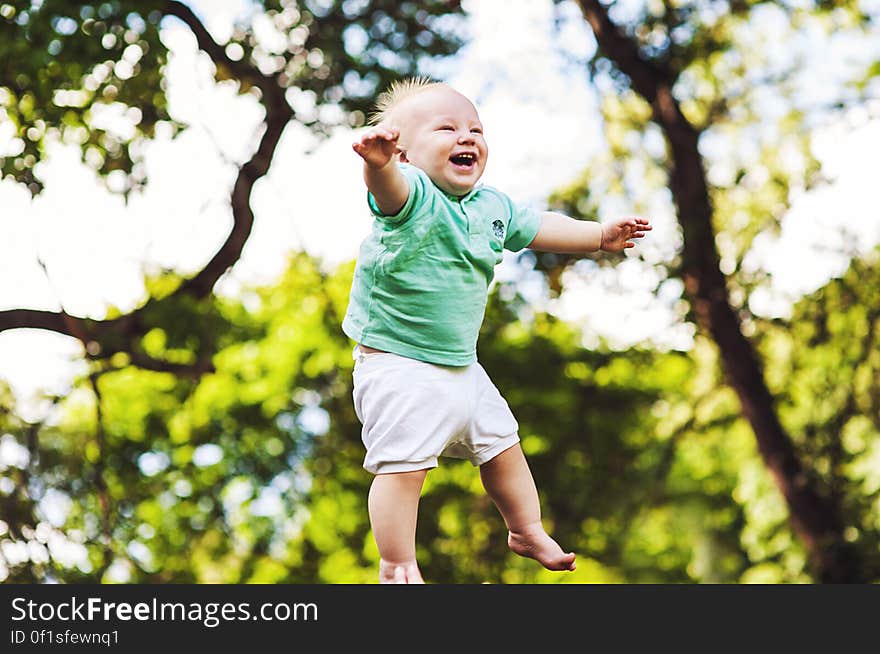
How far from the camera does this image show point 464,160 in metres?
2.03

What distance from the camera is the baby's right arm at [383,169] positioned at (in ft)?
5.63

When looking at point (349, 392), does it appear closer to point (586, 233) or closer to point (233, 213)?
point (233, 213)

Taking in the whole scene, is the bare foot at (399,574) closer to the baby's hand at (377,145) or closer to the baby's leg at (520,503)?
the baby's leg at (520,503)

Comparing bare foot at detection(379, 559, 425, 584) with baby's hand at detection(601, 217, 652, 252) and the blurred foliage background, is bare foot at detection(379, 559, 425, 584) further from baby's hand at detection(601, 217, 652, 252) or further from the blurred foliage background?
the blurred foliage background

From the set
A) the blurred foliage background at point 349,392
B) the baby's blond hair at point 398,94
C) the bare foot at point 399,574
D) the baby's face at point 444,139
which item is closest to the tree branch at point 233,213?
the blurred foliage background at point 349,392

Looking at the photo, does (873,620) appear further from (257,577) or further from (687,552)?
(687,552)

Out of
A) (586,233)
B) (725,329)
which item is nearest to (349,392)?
(725,329)

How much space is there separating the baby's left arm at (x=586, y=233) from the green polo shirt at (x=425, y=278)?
0.18m

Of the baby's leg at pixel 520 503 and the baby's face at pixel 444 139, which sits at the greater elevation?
the baby's face at pixel 444 139

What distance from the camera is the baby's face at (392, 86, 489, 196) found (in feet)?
6.59

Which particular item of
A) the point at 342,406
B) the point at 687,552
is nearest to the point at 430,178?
the point at 342,406

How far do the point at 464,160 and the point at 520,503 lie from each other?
660mm

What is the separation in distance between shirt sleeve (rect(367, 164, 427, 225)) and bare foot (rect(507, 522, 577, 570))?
25.1 inches

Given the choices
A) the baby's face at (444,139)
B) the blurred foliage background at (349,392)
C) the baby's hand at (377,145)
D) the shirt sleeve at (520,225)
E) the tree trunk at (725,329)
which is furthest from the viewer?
the tree trunk at (725,329)
